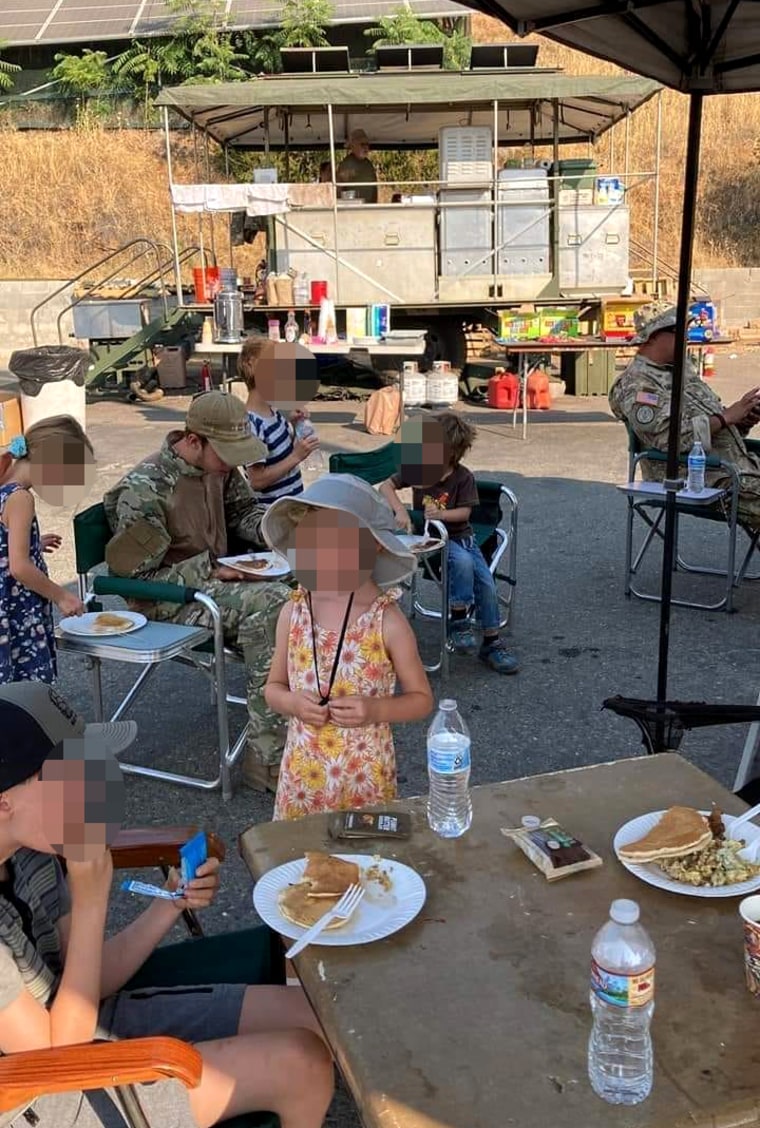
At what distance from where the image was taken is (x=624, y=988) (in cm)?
146

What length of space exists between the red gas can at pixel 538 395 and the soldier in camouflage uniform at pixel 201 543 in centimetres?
910

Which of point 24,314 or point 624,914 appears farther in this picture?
point 24,314

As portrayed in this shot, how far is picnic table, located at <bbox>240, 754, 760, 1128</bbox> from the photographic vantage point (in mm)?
1421

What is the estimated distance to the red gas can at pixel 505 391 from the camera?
13.1 meters

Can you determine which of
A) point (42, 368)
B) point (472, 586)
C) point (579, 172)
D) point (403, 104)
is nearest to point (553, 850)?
point (472, 586)

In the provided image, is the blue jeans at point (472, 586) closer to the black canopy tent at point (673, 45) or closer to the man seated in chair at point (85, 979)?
the black canopy tent at point (673, 45)

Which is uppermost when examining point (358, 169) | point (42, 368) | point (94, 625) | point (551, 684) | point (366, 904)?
point (358, 169)

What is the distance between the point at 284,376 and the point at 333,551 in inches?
114

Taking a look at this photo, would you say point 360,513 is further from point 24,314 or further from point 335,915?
point 24,314

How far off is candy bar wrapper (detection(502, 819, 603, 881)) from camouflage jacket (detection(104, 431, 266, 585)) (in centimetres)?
212

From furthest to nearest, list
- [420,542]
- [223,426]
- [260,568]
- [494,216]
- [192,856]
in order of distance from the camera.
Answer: [494,216]
[420,542]
[260,568]
[223,426]
[192,856]

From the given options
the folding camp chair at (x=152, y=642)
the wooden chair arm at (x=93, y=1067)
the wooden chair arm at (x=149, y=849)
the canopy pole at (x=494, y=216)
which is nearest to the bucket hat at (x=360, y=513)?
the wooden chair arm at (x=149, y=849)

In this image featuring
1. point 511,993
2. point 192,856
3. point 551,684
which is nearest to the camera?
point 511,993

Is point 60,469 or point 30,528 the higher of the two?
point 60,469
